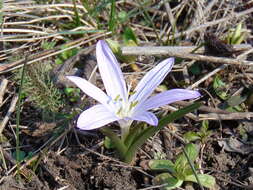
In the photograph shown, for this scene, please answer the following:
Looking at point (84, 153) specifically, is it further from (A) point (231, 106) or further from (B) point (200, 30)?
(B) point (200, 30)

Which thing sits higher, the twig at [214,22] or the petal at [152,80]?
the twig at [214,22]

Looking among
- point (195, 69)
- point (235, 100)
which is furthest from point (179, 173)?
point (195, 69)

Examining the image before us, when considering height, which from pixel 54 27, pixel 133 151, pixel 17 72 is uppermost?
pixel 54 27

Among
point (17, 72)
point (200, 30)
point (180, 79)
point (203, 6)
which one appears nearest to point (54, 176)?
point (17, 72)

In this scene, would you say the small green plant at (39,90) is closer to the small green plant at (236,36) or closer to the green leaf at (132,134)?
the green leaf at (132,134)

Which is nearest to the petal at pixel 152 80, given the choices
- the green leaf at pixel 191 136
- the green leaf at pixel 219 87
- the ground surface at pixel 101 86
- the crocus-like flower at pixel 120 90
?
the crocus-like flower at pixel 120 90

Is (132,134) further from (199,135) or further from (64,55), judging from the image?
(64,55)
